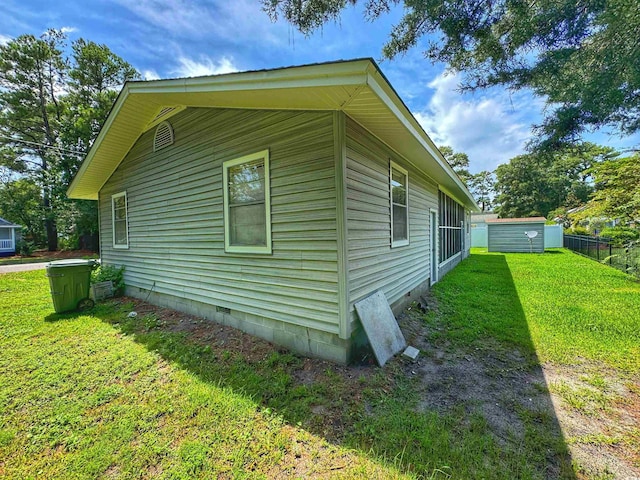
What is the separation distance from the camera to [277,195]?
3541mm

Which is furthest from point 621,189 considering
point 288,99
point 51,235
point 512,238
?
point 51,235

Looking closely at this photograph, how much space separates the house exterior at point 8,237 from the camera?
1950 cm

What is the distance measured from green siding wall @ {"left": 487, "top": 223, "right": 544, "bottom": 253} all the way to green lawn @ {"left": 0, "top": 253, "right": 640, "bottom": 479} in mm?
12882

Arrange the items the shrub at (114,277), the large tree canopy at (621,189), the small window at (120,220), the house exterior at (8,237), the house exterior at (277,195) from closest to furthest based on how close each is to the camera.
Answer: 1. the house exterior at (277,195)
2. the shrub at (114,277)
3. the small window at (120,220)
4. the large tree canopy at (621,189)
5. the house exterior at (8,237)

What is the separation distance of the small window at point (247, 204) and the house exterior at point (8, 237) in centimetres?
2571

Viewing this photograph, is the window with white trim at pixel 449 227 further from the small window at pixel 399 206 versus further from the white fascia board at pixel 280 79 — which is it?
the white fascia board at pixel 280 79

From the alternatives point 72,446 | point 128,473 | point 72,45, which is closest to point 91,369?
point 72,446

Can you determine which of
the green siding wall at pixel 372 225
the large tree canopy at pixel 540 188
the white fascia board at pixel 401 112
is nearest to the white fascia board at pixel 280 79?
the white fascia board at pixel 401 112

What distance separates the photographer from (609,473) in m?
1.83

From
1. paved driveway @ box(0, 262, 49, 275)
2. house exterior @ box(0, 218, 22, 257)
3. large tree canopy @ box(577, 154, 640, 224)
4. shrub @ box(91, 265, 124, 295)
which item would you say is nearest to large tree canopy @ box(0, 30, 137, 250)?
house exterior @ box(0, 218, 22, 257)

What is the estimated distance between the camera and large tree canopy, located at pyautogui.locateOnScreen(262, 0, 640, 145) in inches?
138

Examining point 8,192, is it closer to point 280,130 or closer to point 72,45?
point 72,45

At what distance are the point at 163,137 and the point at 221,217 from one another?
7.97ft

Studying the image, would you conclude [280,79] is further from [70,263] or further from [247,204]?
[70,263]
